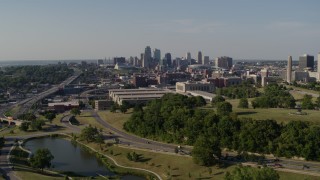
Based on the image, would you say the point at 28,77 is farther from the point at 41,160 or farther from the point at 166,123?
the point at 41,160

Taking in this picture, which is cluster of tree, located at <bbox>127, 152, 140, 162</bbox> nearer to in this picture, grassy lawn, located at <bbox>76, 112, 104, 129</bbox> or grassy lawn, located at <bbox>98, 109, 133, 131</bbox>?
grassy lawn, located at <bbox>98, 109, 133, 131</bbox>

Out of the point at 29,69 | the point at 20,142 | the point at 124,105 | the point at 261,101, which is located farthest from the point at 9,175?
the point at 29,69

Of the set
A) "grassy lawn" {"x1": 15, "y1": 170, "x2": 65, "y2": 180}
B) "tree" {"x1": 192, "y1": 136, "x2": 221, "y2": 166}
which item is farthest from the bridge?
"tree" {"x1": 192, "y1": 136, "x2": 221, "y2": 166}

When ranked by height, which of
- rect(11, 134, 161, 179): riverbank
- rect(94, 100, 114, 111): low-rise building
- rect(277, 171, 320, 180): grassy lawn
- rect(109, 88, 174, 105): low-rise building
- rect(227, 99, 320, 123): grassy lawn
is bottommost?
rect(11, 134, 161, 179): riverbank

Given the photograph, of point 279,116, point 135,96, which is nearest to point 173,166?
point 279,116

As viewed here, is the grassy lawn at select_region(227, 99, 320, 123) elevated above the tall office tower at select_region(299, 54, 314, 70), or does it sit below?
below

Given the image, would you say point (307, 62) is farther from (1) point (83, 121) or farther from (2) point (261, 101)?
(1) point (83, 121)

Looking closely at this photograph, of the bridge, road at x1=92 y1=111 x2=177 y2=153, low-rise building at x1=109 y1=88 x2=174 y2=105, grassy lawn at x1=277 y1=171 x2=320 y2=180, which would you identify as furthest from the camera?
low-rise building at x1=109 y1=88 x2=174 y2=105

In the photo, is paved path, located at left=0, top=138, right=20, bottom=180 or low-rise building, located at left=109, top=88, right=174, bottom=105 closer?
paved path, located at left=0, top=138, right=20, bottom=180
